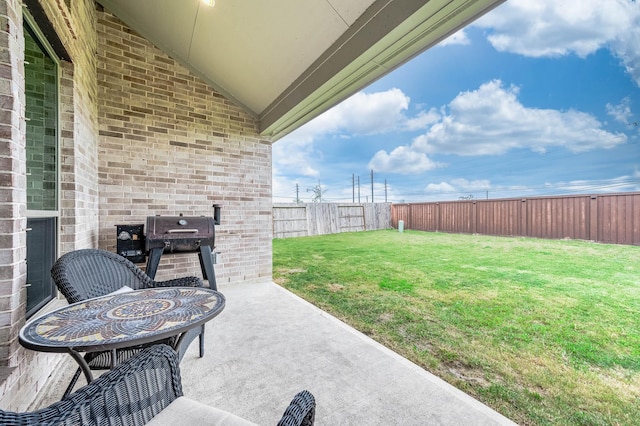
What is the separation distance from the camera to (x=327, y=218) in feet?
43.3

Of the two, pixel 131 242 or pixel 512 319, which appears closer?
pixel 512 319

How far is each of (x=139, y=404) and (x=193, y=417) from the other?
0.16 m

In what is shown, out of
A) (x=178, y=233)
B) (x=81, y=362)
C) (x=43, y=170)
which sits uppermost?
(x=43, y=170)

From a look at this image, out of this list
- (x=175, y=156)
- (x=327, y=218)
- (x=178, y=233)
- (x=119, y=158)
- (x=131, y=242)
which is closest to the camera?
(x=178, y=233)

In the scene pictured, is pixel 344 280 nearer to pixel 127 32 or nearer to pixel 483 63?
pixel 127 32

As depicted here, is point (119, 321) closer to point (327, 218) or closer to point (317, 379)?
point (317, 379)

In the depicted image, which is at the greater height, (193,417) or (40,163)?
(40,163)

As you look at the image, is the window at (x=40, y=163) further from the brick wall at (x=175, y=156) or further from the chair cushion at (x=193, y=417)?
the chair cushion at (x=193, y=417)

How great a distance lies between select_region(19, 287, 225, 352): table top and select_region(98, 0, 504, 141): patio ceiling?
225 cm

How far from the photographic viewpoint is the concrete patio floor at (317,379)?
1684 millimetres

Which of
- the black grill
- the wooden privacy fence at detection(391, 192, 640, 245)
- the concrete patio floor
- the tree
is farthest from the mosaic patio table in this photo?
the tree

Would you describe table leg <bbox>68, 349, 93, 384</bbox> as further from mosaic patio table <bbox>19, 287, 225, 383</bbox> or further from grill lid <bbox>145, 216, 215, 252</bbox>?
grill lid <bbox>145, 216, 215, 252</bbox>

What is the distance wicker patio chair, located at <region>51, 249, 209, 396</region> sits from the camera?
1.61 metres

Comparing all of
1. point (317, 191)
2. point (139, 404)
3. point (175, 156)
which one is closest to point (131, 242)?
point (175, 156)
